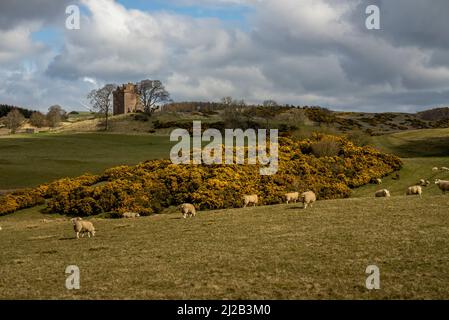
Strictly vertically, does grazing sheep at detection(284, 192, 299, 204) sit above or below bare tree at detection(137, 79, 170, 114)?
below

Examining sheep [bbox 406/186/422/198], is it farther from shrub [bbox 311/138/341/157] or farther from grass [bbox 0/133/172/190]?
grass [bbox 0/133/172/190]

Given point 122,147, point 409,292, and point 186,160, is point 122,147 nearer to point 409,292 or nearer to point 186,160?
point 186,160

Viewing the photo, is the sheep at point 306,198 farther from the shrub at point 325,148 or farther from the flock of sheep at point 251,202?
the shrub at point 325,148

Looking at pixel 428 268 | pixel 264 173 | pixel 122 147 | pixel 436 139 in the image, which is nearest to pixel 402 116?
pixel 436 139

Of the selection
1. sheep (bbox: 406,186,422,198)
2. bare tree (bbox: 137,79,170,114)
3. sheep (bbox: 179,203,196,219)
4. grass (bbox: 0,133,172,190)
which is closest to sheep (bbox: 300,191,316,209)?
sheep (bbox: 179,203,196,219)

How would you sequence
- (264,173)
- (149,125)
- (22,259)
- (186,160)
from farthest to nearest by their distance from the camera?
(149,125), (186,160), (264,173), (22,259)

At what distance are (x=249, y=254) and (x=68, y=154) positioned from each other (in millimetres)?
74004

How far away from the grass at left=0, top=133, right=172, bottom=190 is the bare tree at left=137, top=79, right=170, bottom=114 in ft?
164

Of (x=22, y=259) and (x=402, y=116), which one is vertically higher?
(x=402, y=116)

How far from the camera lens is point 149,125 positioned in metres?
146

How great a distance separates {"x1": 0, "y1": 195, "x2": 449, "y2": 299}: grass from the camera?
14469 mm

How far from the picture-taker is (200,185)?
43656 mm
